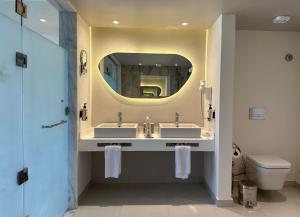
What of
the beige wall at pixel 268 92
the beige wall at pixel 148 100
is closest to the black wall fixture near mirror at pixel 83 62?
the beige wall at pixel 148 100

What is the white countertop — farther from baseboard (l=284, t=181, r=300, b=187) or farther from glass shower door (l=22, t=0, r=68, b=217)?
baseboard (l=284, t=181, r=300, b=187)

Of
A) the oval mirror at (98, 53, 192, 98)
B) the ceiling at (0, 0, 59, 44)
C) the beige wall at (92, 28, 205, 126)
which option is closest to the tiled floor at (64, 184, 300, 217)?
the beige wall at (92, 28, 205, 126)

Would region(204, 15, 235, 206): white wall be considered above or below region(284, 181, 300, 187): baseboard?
above

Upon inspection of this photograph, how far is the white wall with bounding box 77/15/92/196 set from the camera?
111 inches

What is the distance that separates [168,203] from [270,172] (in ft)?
4.19

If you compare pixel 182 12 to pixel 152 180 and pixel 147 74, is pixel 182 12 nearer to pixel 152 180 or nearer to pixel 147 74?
pixel 147 74

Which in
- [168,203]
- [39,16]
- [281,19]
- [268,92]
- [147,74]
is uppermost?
[281,19]

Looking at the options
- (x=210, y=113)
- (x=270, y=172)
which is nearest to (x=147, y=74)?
(x=210, y=113)

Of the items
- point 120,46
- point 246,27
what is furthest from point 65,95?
point 246,27

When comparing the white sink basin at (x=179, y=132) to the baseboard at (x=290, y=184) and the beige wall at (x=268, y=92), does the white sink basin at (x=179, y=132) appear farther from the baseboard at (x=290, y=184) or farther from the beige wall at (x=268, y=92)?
the baseboard at (x=290, y=184)

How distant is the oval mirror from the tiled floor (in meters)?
1.38

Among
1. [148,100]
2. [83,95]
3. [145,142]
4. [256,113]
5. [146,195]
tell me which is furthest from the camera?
[148,100]

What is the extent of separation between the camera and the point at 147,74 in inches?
140

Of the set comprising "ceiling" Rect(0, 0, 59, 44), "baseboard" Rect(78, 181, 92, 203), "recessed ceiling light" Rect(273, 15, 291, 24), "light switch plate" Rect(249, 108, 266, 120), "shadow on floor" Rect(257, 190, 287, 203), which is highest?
"recessed ceiling light" Rect(273, 15, 291, 24)
